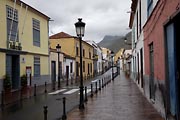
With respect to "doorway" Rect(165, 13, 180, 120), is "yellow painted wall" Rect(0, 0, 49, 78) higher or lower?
higher

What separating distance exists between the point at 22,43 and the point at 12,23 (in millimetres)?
2333

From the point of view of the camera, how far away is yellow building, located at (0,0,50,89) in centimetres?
1812

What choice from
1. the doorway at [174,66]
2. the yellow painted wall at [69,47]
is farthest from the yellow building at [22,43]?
the yellow painted wall at [69,47]

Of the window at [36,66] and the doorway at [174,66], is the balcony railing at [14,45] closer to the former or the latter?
the window at [36,66]

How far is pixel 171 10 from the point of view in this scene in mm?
7328

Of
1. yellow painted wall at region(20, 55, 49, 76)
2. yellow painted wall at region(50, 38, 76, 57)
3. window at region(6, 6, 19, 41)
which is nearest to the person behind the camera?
window at region(6, 6, 19, 41)

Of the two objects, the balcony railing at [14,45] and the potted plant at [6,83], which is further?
the balcony railing at [14,45]

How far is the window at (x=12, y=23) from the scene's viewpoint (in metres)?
18.6

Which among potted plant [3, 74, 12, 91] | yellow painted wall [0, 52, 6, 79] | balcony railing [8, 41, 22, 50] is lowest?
potted plant [3, 74, 12, 91]

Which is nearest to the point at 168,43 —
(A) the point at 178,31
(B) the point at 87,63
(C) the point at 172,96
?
(A) the point at 178,31

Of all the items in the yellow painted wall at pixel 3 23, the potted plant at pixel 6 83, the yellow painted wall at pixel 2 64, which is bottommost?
the potted plant at pixel 6 83

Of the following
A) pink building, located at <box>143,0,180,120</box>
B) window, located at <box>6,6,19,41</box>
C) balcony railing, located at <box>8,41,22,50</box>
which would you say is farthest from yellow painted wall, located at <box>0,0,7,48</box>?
pink building, located at <box>143,0,180,120</box>

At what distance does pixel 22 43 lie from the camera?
21141 millimetres

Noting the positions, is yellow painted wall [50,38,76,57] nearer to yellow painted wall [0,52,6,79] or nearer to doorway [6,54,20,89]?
doorway [6,54,20,89]
